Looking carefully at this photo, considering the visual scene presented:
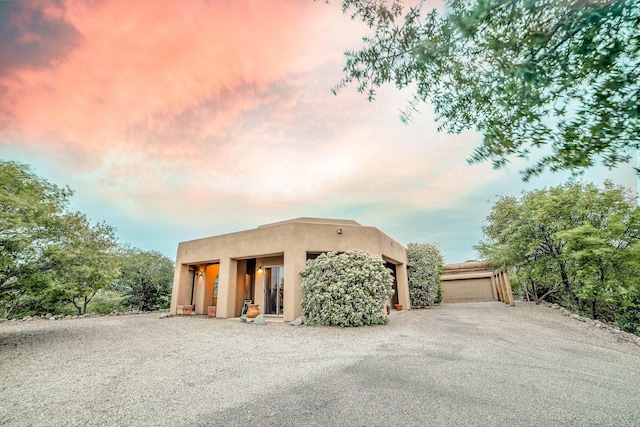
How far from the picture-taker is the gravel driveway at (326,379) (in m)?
2.84

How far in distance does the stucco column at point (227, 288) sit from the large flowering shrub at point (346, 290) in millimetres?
4124

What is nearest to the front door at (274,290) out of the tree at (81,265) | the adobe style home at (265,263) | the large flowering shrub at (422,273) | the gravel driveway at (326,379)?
the adobe style home at (265,263)

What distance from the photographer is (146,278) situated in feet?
56.1

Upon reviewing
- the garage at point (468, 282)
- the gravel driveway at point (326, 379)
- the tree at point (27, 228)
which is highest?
the tree at point (27, 228)

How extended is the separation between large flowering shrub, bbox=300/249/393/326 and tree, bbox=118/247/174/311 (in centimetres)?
1346

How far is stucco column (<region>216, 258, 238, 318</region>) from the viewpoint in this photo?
11.4 meters

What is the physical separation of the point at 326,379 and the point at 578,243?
403 inches

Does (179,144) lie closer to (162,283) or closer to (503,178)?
(162,283)

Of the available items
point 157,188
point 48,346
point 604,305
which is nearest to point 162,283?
point 157,188

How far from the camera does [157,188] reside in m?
19.0

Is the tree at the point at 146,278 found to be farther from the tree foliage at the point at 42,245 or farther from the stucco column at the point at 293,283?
Result: the stucco column at the point at 293,283

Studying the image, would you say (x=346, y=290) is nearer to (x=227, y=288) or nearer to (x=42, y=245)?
(x=227, y=288)

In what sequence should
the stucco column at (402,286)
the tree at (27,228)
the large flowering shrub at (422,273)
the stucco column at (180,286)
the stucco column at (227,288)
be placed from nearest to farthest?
1. the tree at (27,228)
2. the stucco column at (227,288)
3. the stucco column at (180,286)
4. the stucco column at (402,286)
5. the large flowering shrub at (422,273)

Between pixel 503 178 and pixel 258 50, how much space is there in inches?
219
